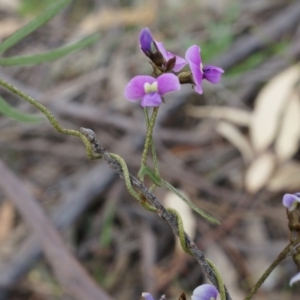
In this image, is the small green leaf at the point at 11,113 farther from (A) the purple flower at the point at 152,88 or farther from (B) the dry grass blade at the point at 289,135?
(B) the dry grass blade at the point at 289,135

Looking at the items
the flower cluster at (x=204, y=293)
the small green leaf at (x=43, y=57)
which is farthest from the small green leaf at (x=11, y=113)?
the flower cluster at (x=204, y=293)

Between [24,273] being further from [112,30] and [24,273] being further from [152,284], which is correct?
[112,30]

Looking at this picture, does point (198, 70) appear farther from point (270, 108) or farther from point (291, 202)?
point (270, 108)

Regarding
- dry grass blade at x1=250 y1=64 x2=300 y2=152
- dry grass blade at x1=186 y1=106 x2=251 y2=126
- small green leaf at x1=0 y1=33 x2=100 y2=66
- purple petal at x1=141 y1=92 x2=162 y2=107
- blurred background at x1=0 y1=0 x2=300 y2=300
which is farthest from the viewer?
dry grass blade at x1=186 y1=106 x2=251 y2=126

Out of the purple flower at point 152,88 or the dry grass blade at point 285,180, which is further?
the dry grass blade at point 285,180

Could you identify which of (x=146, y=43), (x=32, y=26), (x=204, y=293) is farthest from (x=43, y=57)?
(x=204, y=293)

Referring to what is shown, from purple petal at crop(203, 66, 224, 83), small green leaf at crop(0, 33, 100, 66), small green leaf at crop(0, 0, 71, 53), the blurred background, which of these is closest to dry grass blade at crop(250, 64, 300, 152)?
the blurred background

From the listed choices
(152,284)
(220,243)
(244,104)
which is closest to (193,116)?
(244,104)

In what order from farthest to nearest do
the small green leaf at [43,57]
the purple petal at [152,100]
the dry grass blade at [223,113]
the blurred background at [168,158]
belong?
1. the dry grass blade at [223,113]
2. the blurred background at [168,158]
3. the small green leaf at [43,57]
4. the purple petal at [152,100]

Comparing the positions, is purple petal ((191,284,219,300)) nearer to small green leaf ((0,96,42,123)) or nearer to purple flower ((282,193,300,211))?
purple flower ((282,193,300,211))
